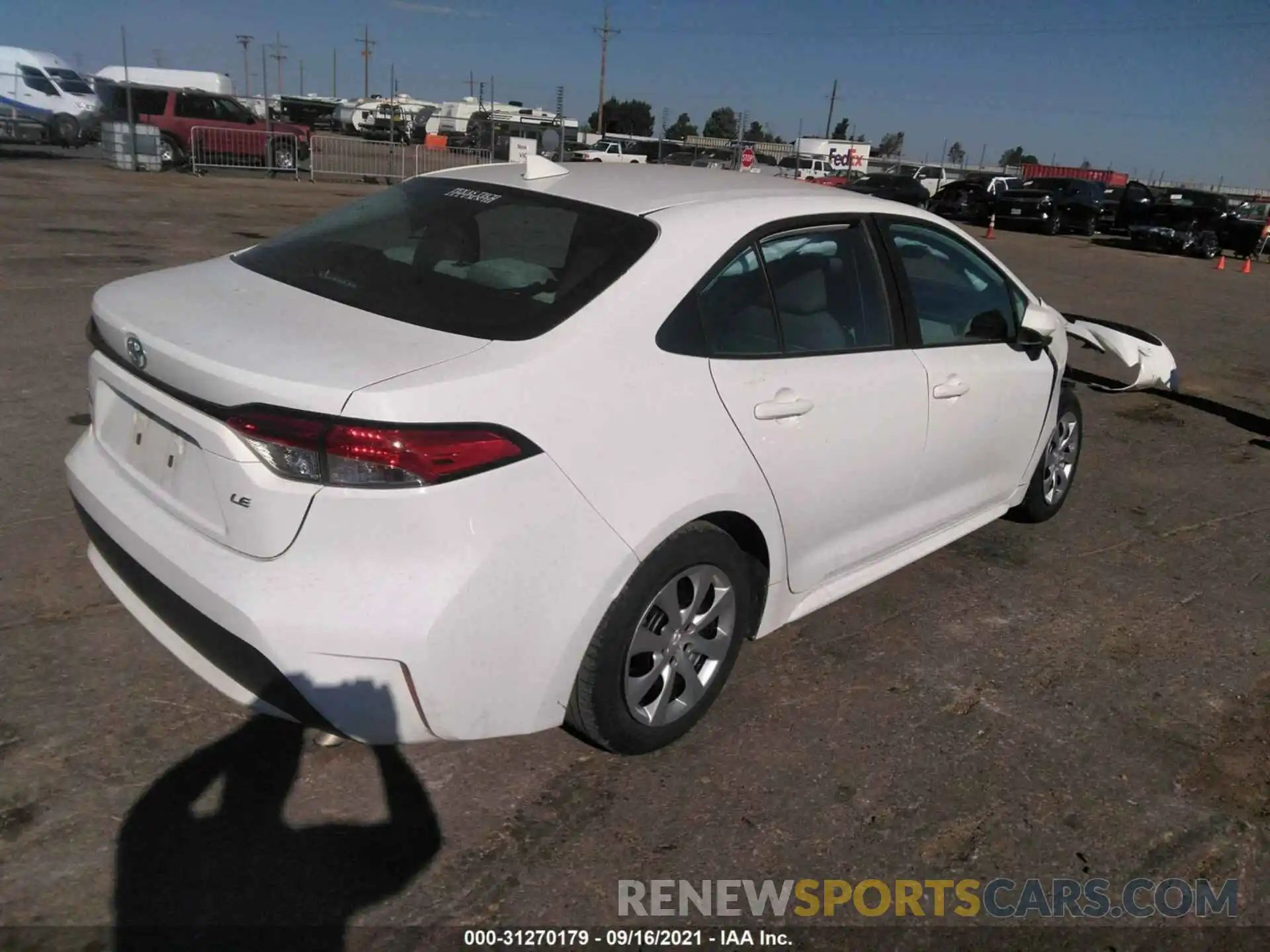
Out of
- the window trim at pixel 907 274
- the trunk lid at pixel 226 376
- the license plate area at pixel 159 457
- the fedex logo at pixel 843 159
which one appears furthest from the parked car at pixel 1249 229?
the license plate area at pixel 159 457

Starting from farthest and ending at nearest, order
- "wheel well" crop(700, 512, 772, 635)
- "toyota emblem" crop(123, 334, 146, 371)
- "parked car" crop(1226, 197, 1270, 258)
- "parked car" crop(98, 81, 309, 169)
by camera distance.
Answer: "parked car" crop(1226, 197, 1270, 258) < "parked car" crop(98, 81, 309, 169) < "wheel well" crop(700, 512, 772, 635) < "toyota emblem" crop(123, 334, 146, 371)

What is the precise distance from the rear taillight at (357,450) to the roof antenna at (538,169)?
57.0 inches

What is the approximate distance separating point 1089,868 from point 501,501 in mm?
1848

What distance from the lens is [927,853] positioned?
8.77ft

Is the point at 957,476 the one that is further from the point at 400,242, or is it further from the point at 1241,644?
the point at 400,242

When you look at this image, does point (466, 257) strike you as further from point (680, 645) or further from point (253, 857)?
point (253, 857)

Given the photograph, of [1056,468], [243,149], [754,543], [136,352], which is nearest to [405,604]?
[136,352]

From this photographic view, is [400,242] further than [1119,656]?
No

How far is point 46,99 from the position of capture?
2708cm

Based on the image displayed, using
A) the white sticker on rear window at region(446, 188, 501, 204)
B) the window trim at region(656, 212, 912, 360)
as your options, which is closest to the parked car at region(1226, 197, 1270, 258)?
the window trim at region(656, 212, 912, 360)

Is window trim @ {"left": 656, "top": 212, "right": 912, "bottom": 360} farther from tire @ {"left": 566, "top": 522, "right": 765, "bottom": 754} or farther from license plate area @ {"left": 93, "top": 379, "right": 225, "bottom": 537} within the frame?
license plate area @ {"left": 93, "top": 379, "right": 225, "bottom": 537}

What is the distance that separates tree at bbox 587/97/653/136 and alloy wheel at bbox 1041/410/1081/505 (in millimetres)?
71342

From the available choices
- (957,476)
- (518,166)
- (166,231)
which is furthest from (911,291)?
(166,231)

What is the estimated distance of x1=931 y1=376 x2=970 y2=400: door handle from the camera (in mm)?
3613
